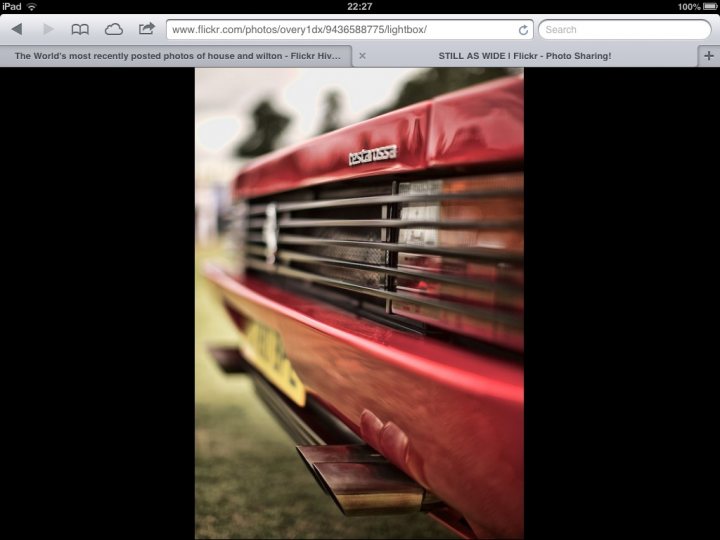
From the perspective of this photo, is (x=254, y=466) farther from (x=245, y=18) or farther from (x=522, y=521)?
(x=245, y=18)

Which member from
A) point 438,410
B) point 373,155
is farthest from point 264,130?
point 438,410

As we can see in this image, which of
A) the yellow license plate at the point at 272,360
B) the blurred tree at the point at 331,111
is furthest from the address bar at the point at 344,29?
the blurred tree at the point at 331,111

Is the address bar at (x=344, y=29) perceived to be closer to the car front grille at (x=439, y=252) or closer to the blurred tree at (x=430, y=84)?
the car front grille at (x=439, y=252)

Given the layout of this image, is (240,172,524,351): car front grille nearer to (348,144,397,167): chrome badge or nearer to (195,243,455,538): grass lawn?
(348,144,397,167): chrome badge

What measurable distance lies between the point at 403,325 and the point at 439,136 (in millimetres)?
563

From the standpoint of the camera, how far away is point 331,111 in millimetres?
3188

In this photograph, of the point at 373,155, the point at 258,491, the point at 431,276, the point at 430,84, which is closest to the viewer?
the point at 431,276

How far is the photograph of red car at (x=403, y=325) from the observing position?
1.30 m

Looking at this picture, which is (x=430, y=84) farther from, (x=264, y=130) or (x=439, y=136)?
(x=439, y=136)
